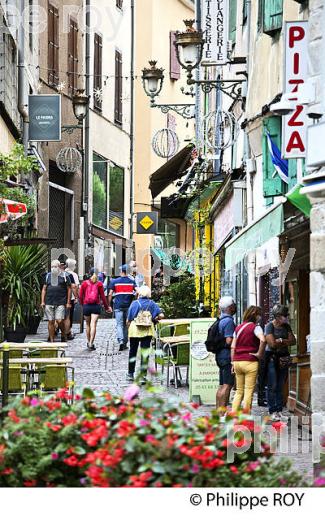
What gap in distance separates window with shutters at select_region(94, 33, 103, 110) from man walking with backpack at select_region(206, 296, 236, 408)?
100ft

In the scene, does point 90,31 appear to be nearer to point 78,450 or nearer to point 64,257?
point 64,257

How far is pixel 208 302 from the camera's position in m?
31.5

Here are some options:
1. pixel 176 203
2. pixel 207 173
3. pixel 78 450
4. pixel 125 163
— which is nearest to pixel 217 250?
pixel 207 173

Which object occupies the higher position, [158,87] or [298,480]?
[158,87]

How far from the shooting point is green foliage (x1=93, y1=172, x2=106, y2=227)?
48.4 meters

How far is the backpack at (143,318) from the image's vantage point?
73.0 ft

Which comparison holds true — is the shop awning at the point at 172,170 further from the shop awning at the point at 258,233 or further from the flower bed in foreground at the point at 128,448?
the flower bed in foreground at the point at 128,448

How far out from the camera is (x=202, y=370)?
19625mm

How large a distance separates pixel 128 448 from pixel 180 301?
77.7 ft

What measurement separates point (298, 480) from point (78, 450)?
96 cm

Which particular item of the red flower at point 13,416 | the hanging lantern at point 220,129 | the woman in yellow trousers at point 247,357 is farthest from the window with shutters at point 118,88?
the red flower at point 13,416
